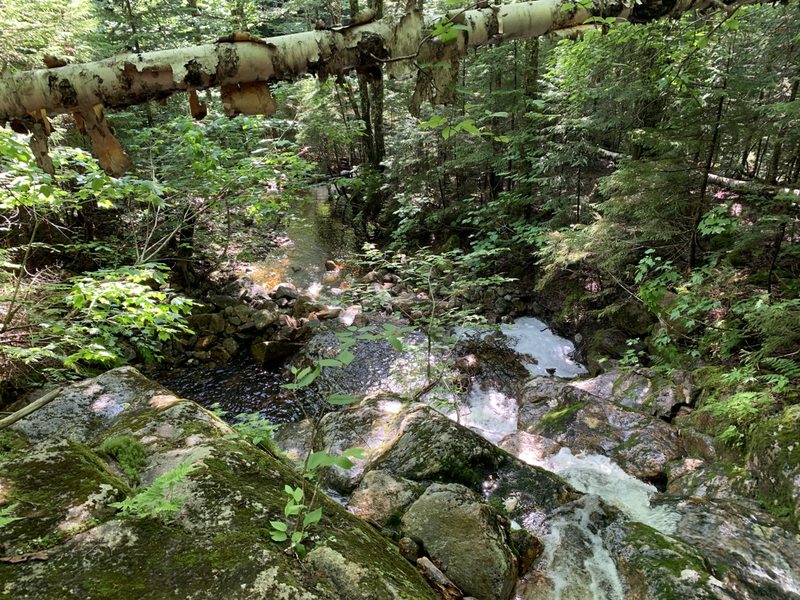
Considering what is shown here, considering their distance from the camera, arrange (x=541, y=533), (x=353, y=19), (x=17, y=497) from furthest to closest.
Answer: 1. (x=541, y=533)
2. (x=353, y=19)
3. (x=17, y=497)

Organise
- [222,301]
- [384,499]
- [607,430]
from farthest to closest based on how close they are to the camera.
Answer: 1. [222,301]
2. [607,430]
3. [384,499]

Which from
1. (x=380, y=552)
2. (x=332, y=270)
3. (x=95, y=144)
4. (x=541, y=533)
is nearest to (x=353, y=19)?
(x=95, y=144)

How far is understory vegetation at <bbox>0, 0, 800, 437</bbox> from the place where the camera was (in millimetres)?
3830

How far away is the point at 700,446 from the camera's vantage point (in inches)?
184

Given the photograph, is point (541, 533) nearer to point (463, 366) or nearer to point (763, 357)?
point (763, 357)

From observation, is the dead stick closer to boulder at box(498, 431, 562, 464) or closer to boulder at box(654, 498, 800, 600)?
boulder at box(498, 431, 562, 464)

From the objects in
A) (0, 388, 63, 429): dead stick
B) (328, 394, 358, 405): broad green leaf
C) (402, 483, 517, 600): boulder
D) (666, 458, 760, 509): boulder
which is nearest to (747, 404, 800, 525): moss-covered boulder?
(666, 458, 760, 509): boulder

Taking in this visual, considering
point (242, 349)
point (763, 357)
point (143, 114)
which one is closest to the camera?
point (763, 357)

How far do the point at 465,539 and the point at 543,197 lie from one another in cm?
929

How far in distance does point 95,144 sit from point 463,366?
7.35 metres

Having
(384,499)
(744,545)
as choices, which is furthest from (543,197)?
(384,499)

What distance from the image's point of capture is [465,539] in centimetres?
284

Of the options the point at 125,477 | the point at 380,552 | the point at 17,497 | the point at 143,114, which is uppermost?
the point at 143,114

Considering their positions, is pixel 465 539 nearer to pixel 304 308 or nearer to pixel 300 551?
pixel 300 551
